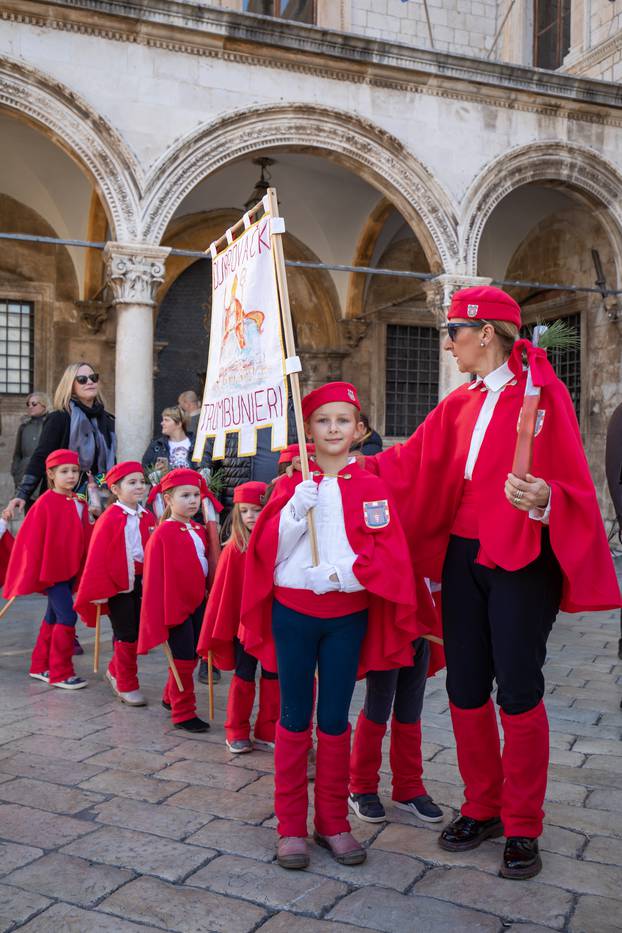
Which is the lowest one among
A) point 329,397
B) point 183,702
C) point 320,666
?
point 183,702

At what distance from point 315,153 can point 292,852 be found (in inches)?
352

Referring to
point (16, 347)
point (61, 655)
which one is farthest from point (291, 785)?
point (16, 347)

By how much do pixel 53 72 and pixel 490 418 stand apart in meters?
7.63

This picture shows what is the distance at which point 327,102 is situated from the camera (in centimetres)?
1024

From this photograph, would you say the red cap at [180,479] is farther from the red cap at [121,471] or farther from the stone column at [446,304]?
the stone column at [446,304]

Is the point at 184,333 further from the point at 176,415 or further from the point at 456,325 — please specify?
the point at 456,325

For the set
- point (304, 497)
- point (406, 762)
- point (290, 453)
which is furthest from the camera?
point (290, 453)

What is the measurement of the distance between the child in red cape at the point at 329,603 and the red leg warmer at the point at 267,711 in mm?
1145

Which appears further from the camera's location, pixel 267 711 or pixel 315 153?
pixel 315 153

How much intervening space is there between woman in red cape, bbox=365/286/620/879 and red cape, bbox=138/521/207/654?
168 centimetres

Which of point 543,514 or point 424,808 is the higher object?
point 543,514

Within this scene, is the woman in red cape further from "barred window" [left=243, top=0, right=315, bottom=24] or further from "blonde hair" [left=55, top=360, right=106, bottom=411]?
"barred window" [left=243, top=0, right=315, bottom=24]

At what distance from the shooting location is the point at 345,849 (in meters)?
2.99

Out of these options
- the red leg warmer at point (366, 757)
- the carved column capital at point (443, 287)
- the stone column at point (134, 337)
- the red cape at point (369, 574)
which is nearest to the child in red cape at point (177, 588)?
the red leg warmer at point (366, 757)
